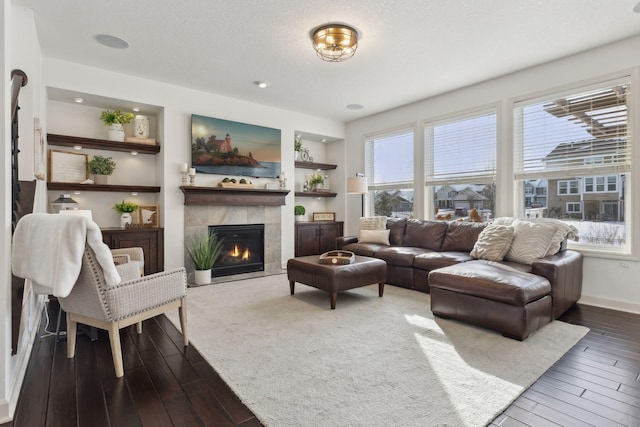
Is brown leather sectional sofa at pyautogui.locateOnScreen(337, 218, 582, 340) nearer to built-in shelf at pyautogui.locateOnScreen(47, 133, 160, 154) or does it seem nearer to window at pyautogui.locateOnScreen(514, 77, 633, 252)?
window at pyautogui.locateOnScreen(514, 77, 633, 252)

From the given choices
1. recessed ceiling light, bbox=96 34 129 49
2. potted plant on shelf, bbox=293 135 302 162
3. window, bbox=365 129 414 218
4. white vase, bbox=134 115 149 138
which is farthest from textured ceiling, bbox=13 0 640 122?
potted plant on shelf, bbox=293 135 302 162

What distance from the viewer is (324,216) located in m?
6.77

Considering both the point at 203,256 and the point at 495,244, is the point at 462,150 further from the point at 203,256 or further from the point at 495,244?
the point at 203,256

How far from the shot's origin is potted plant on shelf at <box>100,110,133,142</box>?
173 inches

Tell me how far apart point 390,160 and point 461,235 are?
2.09 m

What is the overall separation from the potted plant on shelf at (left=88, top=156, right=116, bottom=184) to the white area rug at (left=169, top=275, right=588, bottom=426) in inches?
89.7

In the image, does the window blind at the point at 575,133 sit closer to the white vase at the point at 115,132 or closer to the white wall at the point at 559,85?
the white wall at the point at 559,85

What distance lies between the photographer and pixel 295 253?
6.07 meters

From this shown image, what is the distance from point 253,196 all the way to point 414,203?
2.69 m

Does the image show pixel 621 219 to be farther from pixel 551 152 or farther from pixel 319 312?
pixel 319 312

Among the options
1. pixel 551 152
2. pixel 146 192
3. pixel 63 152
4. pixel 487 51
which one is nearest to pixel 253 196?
pixel 146 192

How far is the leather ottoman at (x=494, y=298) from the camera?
8.55 feet

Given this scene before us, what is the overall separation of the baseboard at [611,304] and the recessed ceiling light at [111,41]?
5.77 meters

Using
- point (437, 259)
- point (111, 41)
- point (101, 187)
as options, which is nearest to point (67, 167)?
point (101, 187)
